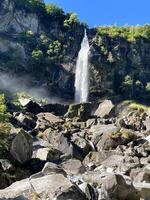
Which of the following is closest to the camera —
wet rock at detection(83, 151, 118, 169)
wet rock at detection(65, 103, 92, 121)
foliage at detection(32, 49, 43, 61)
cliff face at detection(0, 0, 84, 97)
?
wet rock at detection(83, 151, 118, 169)

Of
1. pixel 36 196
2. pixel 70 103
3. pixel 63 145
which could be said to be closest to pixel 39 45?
pixel 70 103

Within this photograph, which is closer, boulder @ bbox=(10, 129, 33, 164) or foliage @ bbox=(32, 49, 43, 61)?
boulder @ bbox=(10, 129, 33, 164)

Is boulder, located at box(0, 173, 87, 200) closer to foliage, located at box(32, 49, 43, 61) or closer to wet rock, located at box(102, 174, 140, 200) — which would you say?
wet rock, located at box(102, 174, 140, 200)

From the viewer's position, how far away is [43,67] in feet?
406

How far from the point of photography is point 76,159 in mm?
48750

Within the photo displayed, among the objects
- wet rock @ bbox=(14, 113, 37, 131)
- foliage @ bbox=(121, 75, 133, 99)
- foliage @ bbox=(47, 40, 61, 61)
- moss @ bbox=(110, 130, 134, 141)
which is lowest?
moss @ bbox=(110, 130, 134, 141)

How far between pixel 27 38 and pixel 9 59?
1069 cm

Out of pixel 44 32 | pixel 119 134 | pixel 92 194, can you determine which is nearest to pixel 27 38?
pixel 44 32

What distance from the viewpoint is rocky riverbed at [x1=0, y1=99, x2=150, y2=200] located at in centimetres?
2639

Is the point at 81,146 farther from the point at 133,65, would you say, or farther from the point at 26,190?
the point at 133,65

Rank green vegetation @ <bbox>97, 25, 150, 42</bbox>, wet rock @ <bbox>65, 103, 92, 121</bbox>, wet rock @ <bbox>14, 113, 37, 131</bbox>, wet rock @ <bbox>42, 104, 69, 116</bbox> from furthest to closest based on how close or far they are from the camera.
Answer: green vegetation @ <bbox>97, 25, 150, 42</bbox> → wet rock @ <bbox>42, 104, 69, 116</bbox> → wet rock @ <bbox>65, 103, 92, 121</bbox> → wet rock @ <bbox>14, 113, 37, 131</bbox>

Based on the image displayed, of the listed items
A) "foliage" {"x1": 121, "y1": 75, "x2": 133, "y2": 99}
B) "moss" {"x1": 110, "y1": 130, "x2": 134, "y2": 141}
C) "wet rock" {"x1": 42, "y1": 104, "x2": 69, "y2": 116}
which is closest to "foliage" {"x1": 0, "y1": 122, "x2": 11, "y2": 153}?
"moss" {"x1": 110, "y1": 130, "x2": 134, "y2": 141}

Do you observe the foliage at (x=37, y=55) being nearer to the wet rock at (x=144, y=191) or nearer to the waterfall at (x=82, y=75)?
the waterfall at (x=82, y=75)

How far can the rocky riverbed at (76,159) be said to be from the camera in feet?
86.6
